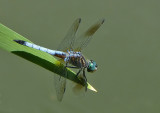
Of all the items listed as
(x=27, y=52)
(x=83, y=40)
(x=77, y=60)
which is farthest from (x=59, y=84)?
(x=83, y=40)

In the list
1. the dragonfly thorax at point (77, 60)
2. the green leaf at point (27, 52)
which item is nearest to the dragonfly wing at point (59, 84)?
the green leaf at point (27, 52)

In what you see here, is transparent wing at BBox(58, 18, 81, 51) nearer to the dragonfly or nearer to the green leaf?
the dragonfly

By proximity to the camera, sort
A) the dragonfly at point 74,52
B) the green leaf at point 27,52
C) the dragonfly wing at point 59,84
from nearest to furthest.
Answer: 1. the green leaf at point 27,52
2. the dragonfly wing at point 59,84
3. the dragonfly at point 74,52

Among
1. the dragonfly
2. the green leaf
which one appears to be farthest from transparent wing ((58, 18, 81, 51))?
the green leaf

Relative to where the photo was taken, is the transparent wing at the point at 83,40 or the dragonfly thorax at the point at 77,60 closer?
the dragonfly thorax at the point at 77,60

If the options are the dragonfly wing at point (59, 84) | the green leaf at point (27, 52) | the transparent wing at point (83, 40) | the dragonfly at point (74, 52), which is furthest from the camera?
the transparent wing at point (83, 40)

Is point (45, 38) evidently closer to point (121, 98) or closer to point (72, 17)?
point (72, 17)

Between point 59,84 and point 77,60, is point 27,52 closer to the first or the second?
point 59,84

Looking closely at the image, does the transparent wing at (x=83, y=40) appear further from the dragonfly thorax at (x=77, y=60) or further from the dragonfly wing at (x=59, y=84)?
the dragonfly wing at (x=59, y=84)
